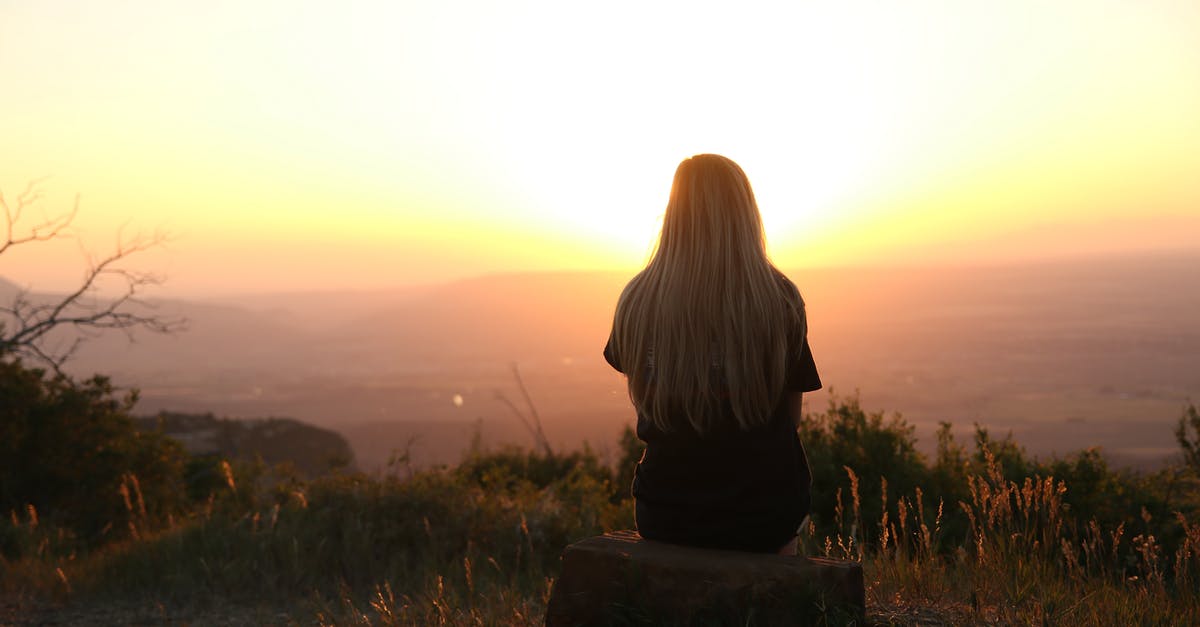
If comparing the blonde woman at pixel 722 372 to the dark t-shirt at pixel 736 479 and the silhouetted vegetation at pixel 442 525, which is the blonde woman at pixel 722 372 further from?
the silhouetted vegetation at pixel 442 525

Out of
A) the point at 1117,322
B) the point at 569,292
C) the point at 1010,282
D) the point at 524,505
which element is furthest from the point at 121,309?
the point at 1010,282

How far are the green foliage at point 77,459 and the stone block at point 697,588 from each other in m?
6.69

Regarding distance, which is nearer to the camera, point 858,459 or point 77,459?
point 858,459

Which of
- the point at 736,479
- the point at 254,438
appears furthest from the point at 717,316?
the point at 254,438

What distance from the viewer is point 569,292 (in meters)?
121

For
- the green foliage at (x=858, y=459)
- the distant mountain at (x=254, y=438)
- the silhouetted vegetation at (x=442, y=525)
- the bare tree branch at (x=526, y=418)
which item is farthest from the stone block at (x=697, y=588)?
the distant mountain at (x=254, y=438)

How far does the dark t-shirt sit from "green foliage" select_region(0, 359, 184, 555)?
22.9 feet

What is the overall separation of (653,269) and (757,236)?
0.43 meters

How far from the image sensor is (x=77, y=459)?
29.3ft

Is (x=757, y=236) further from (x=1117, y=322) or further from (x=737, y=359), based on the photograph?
(x=1117, y=322)

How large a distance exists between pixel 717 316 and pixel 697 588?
1017 millimetres

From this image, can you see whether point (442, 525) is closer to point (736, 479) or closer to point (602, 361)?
point (736, 479)

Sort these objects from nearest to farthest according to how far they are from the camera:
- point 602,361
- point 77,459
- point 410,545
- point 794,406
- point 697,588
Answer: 1. point 697,588
2. point 794,406
3. point 410,545
4. point 77,459
5. point 602,361

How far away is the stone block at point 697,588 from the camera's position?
10.1ft
